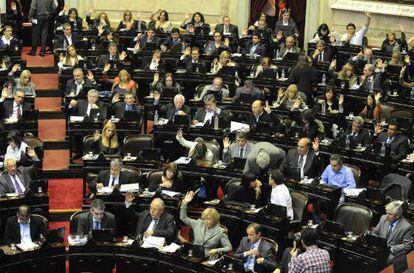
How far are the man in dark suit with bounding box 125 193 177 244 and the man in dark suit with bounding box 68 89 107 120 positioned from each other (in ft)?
13.5

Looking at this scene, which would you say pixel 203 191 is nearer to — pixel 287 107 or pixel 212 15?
pixel 287 107

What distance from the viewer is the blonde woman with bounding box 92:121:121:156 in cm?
1612

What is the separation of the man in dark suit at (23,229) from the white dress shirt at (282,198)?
10.7ft

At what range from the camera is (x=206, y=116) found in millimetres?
17422

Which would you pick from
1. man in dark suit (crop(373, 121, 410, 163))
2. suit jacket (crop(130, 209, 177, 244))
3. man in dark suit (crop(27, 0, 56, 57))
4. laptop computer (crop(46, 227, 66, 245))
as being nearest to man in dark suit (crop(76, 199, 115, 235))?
suit jacket (crop(130, 209, 177, 244))

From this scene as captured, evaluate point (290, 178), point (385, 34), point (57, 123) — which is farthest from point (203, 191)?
point (385, 34)

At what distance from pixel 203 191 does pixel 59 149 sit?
3.50 meters

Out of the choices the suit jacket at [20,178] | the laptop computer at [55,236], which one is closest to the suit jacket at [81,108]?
the suit jacket at [20,178]

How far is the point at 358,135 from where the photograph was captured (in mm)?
16500

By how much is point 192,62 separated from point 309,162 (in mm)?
5528

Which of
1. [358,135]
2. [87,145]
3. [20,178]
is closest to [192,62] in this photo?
[87,145]

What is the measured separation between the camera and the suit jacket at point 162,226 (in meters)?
13.4

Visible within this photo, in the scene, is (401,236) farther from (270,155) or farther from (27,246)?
(27,246)

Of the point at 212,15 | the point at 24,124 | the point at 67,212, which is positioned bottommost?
the point at 67,212
